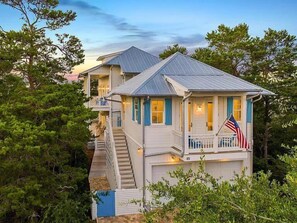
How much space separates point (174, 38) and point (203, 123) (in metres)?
22.5

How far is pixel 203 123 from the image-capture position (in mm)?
16344

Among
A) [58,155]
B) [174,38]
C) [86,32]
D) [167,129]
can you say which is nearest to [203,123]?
[167,129]

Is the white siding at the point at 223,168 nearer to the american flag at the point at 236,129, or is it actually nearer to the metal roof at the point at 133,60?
the american flag at the point at 236,129

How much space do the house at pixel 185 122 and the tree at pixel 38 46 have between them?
7060 mm

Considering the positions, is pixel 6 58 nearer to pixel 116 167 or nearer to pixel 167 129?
pixel 116 167

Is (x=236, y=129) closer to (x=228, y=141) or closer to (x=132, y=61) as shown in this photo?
(x=228, y=141)

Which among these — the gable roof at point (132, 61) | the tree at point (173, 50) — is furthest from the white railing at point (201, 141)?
the tree at point (173, 50)

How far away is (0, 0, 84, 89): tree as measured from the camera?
1802cm

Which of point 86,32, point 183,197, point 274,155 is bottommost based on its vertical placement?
point 274,155

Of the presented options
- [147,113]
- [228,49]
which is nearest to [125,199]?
[147,113]

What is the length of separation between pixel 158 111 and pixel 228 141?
3873 mm

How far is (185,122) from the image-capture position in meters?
14.1

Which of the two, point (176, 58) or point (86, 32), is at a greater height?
point (86, 32)

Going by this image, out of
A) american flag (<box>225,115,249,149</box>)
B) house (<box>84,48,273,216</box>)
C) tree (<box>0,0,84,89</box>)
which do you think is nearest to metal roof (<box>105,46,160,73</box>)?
tree (<box>0,0,84,89</box>)
